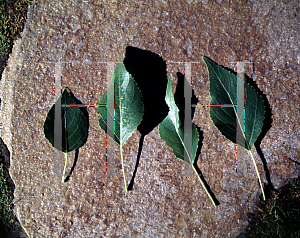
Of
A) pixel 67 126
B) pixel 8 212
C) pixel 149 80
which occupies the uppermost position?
pixel 149 80

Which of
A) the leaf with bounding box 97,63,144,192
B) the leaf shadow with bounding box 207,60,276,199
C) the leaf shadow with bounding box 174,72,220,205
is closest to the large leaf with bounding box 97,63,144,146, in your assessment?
the leaf with bounding box 97,63,144,192

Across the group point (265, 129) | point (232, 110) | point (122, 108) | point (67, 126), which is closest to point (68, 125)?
point (67, 126)

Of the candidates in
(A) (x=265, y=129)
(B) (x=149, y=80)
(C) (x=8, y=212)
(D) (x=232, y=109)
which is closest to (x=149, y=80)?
(B) (x=149, y=80)

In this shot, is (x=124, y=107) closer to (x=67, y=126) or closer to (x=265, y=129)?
(x=67, y=126)

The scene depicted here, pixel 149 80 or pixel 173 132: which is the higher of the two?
pixel 149 80

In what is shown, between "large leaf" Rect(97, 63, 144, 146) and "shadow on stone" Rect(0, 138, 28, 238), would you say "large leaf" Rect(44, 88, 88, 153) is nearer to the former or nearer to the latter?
"large leaf" Rect(97, 63, 144, 146)

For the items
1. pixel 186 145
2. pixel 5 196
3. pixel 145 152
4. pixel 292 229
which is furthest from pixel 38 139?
pixel 292 229

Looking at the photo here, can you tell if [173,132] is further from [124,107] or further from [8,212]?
[8,212]

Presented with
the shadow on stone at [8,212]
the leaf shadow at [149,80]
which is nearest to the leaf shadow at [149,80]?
the leaf shadow at [149,80]
